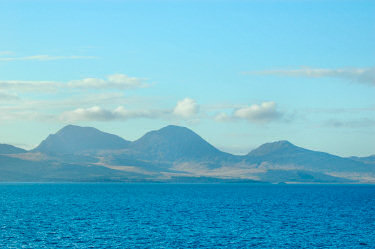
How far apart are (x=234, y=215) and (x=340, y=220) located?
31849mm

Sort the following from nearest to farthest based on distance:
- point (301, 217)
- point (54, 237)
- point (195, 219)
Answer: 1. point (54, 237)
2. point (195, 219)
3. point (301, 217)

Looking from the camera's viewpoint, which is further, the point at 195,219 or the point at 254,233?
the point at 195,219

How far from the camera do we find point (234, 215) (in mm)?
170500

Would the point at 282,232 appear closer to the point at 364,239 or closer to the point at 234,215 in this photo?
the point at 364,239

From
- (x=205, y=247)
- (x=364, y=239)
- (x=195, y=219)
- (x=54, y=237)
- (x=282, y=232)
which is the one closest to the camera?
(x=205, y=247)

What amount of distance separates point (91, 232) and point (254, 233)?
36.7 meters

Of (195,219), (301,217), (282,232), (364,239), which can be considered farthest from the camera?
(301,217)

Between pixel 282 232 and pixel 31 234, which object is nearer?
pixel 31 234

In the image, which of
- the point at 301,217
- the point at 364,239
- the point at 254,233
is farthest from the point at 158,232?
the point at 301,217

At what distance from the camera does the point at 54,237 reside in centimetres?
11200

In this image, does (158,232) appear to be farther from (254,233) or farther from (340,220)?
(340,220)

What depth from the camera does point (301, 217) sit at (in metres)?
168

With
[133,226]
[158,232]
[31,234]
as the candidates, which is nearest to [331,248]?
[158,232]

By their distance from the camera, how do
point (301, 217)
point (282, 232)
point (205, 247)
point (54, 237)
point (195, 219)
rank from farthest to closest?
point (301, 217) → point (195, 219) → point (282, 232) → point (54, 237) → point (205, 247)
